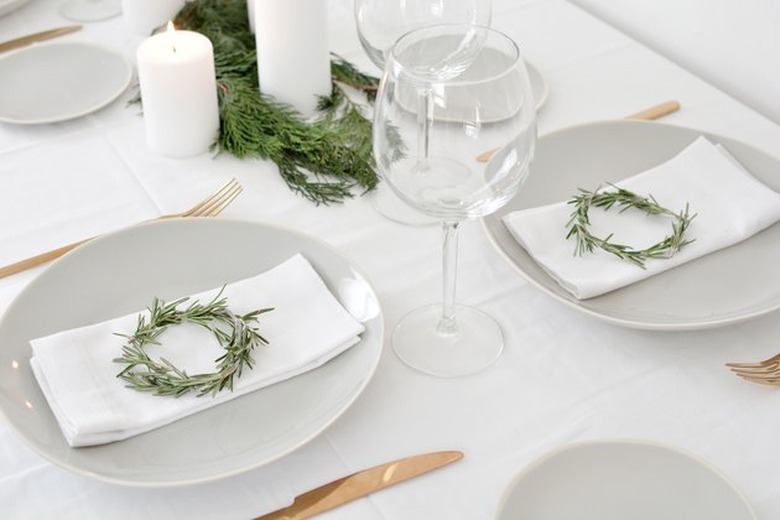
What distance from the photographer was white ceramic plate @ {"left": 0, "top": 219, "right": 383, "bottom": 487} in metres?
0.75

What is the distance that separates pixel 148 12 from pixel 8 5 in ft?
0.68

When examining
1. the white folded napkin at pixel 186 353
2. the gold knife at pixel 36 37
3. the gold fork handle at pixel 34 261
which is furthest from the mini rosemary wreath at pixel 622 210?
the gold knife at pixel 36 37

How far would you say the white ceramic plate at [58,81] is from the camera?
119 centimetres

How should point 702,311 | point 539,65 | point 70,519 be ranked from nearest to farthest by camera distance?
point 70,519 < point 702,311 < point 539,65

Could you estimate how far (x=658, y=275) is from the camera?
92 cm

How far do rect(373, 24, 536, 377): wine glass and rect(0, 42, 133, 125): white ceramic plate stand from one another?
1.60 feet

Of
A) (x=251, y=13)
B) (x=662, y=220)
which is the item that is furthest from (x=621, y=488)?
(x=251, y=13)

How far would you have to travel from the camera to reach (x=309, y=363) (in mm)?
829

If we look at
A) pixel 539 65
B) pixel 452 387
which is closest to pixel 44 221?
pixel 452 387

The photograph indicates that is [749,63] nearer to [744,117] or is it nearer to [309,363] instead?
[744,117]

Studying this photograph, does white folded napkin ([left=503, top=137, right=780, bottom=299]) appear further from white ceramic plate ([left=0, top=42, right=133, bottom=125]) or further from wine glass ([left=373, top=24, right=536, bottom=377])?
white ceramic plate ([left=0, top=42, right=133, bottom=125])

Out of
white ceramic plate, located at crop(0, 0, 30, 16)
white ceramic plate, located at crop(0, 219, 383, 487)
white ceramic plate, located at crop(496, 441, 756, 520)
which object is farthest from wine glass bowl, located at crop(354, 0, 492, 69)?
white ceramic plate, located at crop(0, 0, 30, 16)

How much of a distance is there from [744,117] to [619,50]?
0.20 m

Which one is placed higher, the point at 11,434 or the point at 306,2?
the point at 306,2
